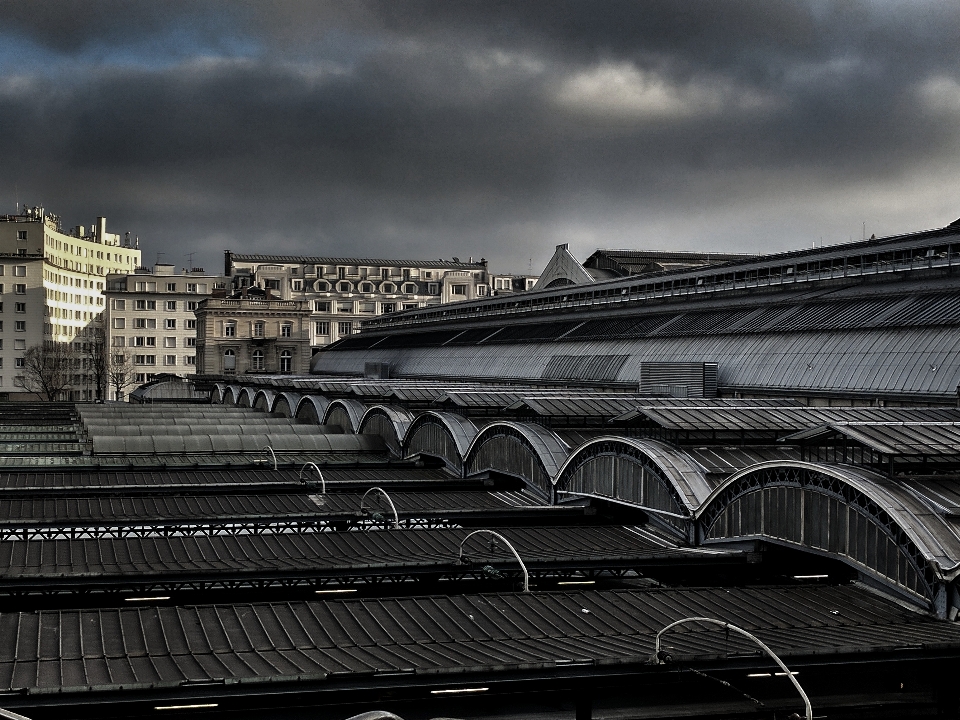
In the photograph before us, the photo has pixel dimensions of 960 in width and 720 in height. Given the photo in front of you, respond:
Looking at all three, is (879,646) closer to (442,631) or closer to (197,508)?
(442,631)

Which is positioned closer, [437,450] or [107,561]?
[107,561]

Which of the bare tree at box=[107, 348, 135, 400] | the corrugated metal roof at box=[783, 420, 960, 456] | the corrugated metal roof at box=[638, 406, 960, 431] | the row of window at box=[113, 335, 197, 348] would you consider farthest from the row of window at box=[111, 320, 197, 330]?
the corrugated metal roof at box=[783, 420, 960, 456]

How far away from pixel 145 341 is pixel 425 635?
179 m

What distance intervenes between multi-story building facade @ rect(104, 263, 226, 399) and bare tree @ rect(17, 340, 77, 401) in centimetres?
906

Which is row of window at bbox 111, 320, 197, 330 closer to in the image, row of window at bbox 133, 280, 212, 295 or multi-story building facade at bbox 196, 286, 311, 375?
row of window at bbox 133, 280, 212, 295

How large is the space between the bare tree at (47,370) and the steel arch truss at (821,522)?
160047 millimetres

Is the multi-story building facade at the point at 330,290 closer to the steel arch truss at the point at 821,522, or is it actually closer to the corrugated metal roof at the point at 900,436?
the steel arch truss at the point at 821,522

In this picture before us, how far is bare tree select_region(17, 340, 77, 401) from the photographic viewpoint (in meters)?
179

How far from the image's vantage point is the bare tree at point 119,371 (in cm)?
18125

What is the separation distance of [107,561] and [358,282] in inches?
6620

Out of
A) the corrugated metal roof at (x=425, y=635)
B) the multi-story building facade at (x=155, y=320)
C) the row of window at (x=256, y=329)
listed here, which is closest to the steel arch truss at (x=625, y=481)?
the corrugated metal roof at (x=425, y=635)

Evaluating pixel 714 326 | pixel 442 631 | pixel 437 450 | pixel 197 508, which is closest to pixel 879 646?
pixel 442 631

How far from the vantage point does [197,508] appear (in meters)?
41.1

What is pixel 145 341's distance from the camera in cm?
19238
